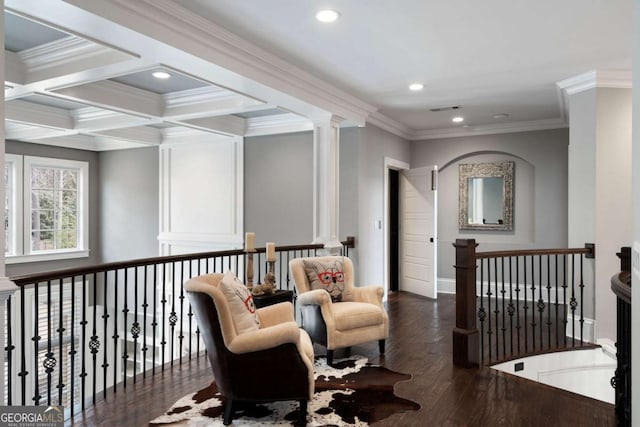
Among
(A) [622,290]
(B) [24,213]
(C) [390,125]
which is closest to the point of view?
(A) [622,290]

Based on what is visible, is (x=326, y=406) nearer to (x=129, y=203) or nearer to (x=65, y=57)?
(x=65, y=57)

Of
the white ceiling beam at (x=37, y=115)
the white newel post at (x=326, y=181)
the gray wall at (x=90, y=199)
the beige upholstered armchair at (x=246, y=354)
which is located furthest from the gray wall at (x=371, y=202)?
the gray wall at (x=90, y=199)

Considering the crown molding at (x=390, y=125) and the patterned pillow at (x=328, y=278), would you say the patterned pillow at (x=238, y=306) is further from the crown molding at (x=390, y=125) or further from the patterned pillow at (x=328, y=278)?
the crown molding at (x=390, y=125)

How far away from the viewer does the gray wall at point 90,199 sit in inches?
291

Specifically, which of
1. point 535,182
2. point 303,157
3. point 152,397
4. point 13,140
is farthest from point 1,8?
point 535,182

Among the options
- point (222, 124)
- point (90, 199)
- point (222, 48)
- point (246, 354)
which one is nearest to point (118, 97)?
point (222, 124)

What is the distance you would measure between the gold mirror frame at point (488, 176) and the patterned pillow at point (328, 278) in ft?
12.2

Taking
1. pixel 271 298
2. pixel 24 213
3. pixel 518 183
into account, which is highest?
pixel 518 183

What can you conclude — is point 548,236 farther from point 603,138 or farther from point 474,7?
point 474,7

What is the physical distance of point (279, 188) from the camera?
666 cm

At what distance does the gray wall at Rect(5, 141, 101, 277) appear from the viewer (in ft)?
24.3

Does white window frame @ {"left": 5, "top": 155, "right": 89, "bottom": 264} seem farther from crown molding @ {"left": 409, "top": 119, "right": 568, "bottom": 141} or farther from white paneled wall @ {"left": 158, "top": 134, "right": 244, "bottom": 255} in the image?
crown molding @ {"left": 409, "top": 119, "right": 568, "bottom": 141}

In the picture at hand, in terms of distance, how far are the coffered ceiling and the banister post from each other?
1.80 metres

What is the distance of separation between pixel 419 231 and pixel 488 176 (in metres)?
1.47
